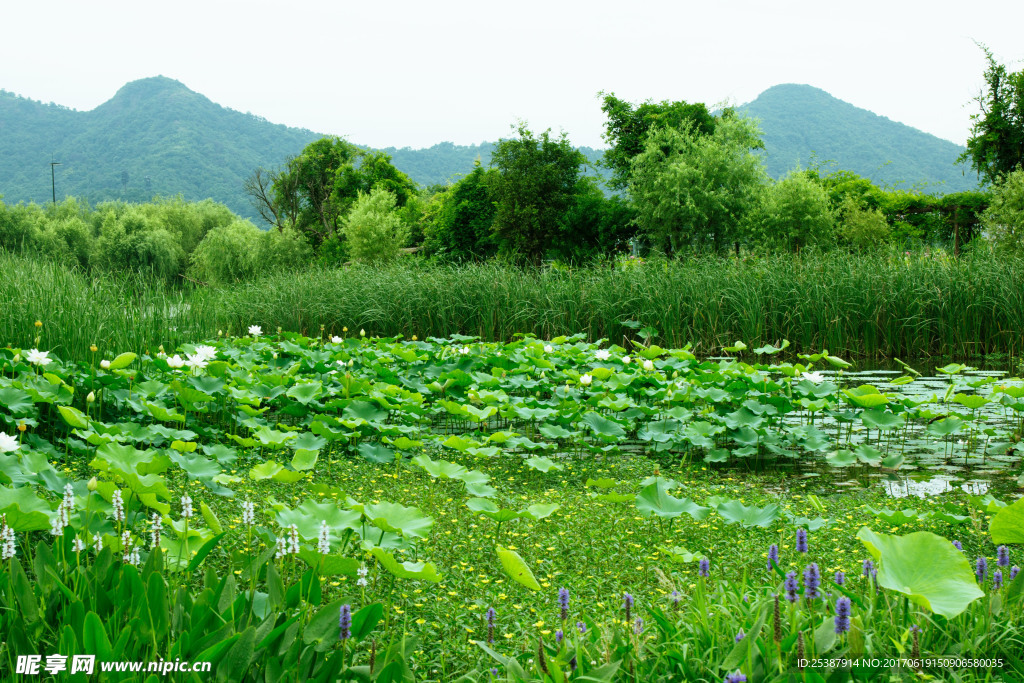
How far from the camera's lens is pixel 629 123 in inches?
842

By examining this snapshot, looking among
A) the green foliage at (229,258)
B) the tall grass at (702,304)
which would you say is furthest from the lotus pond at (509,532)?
the green foliage at (229,258)

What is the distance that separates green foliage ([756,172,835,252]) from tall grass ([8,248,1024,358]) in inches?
217

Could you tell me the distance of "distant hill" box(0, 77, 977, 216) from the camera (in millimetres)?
63031

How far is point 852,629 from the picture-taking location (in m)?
1.18

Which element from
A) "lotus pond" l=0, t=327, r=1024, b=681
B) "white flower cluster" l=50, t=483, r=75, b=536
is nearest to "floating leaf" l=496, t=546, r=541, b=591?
"lotus pond" l=0, t=327, r=1024, b=681

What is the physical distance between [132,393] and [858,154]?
7262 centimetres

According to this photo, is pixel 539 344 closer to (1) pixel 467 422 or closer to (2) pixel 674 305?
(1) pixel 467 422

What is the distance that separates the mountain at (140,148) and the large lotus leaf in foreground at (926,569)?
67428mm

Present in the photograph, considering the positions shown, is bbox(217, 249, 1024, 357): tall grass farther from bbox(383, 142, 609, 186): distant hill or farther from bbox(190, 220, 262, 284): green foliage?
bbox(383, 142, 609, 186): distant hill

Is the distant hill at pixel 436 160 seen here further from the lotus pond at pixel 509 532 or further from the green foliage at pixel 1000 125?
the lotus pond at pixel 509 532

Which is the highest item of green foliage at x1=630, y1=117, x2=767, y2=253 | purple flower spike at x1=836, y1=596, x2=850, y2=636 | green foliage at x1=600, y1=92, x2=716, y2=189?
green foliage at x1=600, y1=92, x2=716, y2=189

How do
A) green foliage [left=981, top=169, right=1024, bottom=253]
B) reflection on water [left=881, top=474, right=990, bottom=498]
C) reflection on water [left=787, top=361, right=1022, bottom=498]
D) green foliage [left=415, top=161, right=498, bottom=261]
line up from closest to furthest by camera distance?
reflection on water [left=881, top=474, right=990, bottom=498]
reflection on water [left=787, top=361, right=1022, bottom=498]
green foliage [left=981, top=169, right=1024, bottom=253]
green foliage [left=415, top=161, right=498, bottom=261]

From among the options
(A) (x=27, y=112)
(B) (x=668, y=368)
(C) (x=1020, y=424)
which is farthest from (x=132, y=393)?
(A) (x=27, y=112)

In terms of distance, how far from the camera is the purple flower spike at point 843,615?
3.61ft
